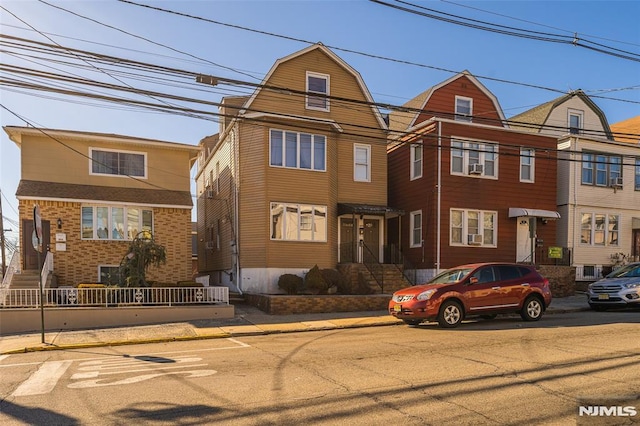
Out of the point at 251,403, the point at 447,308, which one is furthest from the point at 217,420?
the point at 447,308

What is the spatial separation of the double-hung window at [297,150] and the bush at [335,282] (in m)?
4.43

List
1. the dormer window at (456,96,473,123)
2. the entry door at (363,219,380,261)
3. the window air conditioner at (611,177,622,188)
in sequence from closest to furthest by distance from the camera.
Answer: the entry door at (363,219,380,261) < the dormer window at (456,96,473,123) < the window air conditioner at (611,177,622,188)

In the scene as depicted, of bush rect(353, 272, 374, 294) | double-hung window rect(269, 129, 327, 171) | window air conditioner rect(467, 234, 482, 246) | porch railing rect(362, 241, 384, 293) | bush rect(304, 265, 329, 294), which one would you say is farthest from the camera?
window air conditioner rect(467, 234, 482, 246)

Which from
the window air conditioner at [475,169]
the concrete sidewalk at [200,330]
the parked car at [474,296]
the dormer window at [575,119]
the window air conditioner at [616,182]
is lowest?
the concrete sidewalk at [200,330]

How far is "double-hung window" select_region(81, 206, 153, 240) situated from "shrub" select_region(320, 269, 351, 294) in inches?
288

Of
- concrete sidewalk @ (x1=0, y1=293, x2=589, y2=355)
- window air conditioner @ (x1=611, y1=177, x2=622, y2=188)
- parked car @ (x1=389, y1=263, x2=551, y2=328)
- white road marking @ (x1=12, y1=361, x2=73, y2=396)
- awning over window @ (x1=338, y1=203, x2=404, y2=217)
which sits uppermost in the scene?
window air conditioner @ (x1=611, y1=177, x2=622, y2=188)

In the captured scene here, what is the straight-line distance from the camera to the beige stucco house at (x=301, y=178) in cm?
1794

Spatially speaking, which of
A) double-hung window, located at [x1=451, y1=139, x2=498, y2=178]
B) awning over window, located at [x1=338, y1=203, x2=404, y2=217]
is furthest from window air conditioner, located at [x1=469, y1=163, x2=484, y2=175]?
awning over window, located at [x1=338, y1=203, x2=404, y2=217]

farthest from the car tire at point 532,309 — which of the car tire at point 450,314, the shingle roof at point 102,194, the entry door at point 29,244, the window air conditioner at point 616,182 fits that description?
the entry door at point 29,244

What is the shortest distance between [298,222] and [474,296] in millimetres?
8409

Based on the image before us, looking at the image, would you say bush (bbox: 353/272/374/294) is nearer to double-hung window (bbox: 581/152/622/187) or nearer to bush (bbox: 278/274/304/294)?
bush (bbox: 278/274/304/294)

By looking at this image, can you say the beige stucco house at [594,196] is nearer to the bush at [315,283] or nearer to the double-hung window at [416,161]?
the double-hung window at [416,161]

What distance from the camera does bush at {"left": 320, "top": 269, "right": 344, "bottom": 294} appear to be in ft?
56.1

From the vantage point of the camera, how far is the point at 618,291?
14.3 meters
